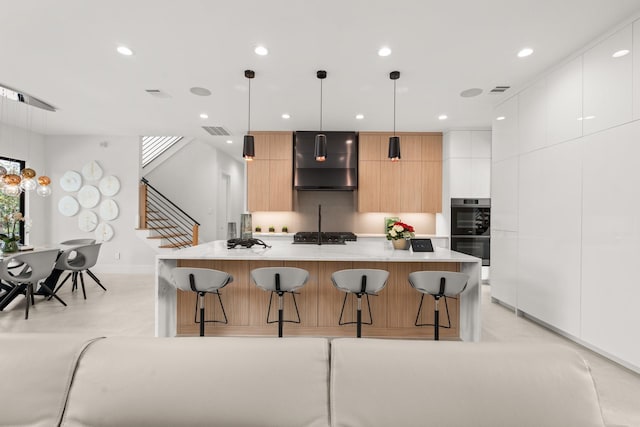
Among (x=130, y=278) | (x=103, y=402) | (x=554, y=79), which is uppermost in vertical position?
(x=554, y=79)

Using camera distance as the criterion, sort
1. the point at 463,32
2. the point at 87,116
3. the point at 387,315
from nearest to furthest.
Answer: the point at 463,32 < the point at 387,315 < the point at 87,116

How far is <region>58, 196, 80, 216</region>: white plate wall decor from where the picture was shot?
631cm

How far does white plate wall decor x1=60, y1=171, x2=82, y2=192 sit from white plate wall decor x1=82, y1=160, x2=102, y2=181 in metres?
0.17

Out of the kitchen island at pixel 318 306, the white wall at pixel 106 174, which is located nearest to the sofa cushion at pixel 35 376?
the kitchen island at pixel 318 306

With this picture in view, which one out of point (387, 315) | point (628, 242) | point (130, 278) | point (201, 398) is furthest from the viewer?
point (130, 278)

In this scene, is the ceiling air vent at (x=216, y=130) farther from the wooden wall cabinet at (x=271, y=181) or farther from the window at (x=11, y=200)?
the window at (x=11, y=200)

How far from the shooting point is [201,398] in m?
1.03

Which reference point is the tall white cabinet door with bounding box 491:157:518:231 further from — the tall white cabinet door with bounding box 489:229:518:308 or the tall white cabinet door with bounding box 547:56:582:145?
the tall white cabinet door with bounding box 547:56:582:145

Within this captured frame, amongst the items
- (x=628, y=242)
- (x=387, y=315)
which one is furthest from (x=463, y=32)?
(x=387, y=315)

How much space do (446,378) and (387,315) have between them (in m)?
2.21

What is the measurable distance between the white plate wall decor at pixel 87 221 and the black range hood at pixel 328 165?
440 cm

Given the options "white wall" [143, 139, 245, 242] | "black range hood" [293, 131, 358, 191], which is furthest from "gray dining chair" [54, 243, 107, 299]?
"white wall" [143, 139, 245, 242]

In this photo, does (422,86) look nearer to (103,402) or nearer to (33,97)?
(103,402)

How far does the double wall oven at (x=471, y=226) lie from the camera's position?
214 inches
